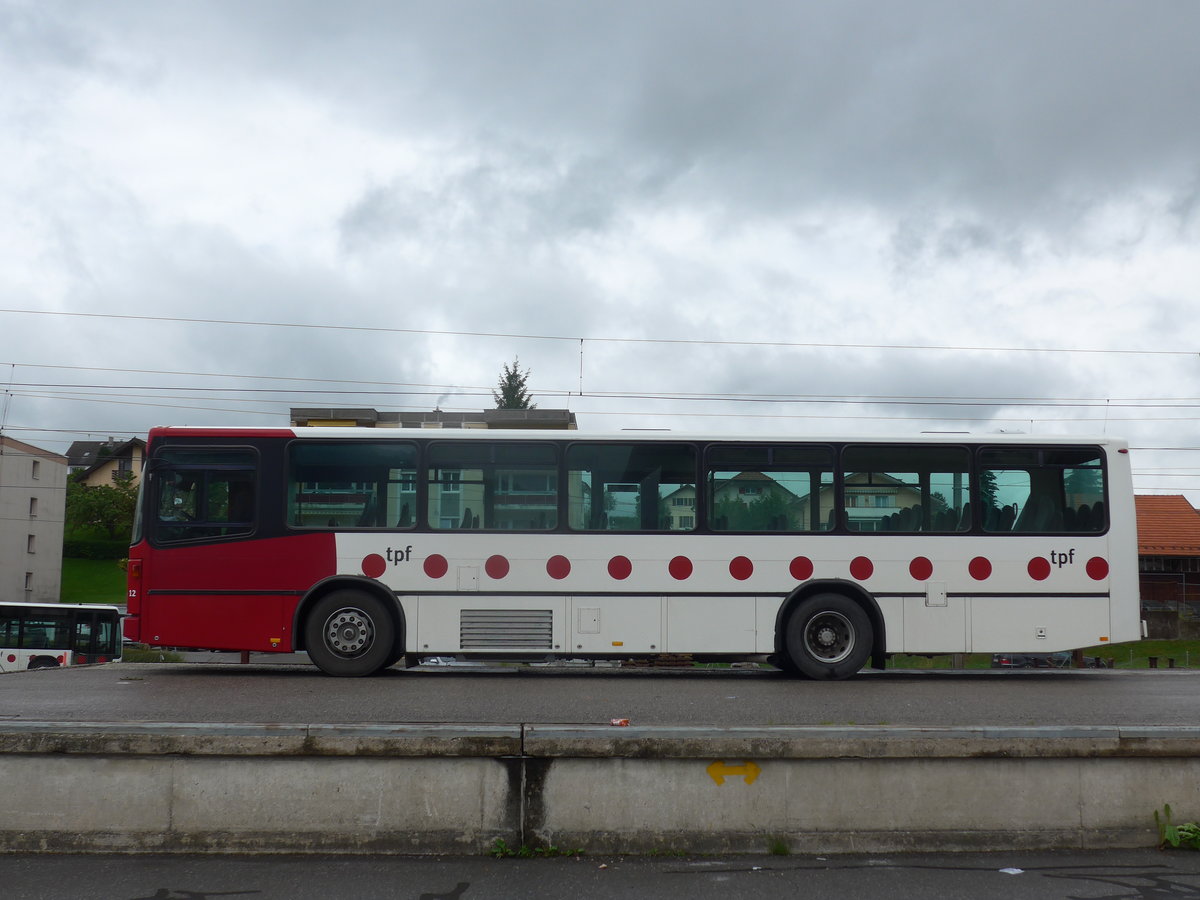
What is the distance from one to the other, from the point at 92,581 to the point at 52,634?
52.3 m

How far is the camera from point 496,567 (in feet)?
42.1

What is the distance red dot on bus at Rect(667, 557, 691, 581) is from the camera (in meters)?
12.8

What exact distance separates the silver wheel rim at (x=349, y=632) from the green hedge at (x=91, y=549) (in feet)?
261

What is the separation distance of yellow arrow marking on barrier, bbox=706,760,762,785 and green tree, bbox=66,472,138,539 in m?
85.3

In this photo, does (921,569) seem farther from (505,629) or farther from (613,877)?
(613,877)

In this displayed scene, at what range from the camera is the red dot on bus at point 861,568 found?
12.9 metres

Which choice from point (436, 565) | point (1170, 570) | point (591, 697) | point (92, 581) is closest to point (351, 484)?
point (436, 565)

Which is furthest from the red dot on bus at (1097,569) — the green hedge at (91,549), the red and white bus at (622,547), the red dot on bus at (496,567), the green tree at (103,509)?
the green hedge at (91,549)

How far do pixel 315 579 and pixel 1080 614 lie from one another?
28.8 feet

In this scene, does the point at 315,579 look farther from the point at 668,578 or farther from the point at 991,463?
the point at 991,463

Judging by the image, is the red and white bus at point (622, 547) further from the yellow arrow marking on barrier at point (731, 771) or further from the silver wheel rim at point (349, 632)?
the yellow arrow marking on barrier at point (731, 771)

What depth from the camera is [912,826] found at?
6.24 m

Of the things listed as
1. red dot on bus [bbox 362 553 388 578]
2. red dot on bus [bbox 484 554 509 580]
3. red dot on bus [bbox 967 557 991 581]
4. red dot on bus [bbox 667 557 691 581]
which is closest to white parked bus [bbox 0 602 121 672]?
red dot on bus [bbox 362 553 388 578]

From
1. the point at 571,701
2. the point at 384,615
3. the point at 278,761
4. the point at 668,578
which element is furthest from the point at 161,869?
the point at 668,578
